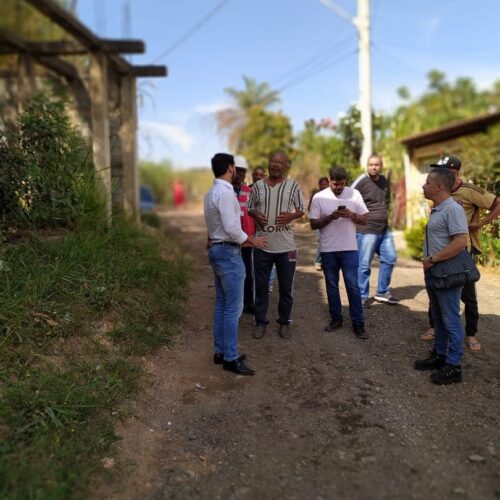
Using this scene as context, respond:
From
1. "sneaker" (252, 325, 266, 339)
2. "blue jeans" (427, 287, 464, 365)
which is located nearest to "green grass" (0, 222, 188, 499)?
"sneaker" (252, 325, 266, 339)

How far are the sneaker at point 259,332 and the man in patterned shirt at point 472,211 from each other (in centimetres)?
188

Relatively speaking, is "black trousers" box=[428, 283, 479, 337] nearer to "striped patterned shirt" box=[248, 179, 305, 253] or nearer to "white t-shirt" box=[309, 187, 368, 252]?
"white t-shirt" box=[309, 187, 368, 252]

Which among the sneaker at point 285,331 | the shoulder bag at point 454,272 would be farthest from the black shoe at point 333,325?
the shoulder bag at point 454,272

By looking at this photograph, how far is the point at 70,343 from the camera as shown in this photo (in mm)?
3988

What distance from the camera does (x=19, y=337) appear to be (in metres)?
3.66

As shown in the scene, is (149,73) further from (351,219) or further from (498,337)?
(498,337)

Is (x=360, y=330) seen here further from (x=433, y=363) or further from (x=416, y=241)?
(x=416, y=241)

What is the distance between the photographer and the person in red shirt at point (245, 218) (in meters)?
4.67

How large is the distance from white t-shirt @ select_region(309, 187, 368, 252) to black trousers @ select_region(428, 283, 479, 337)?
1.06 m

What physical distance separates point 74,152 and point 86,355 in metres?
2.83

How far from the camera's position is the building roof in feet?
35.2

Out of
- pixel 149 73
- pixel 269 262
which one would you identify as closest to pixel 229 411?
pixel 269 262

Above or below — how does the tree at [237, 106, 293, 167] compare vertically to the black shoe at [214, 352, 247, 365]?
above

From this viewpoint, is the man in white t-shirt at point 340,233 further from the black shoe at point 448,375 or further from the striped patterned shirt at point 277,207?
the black shoe at point 448,375
